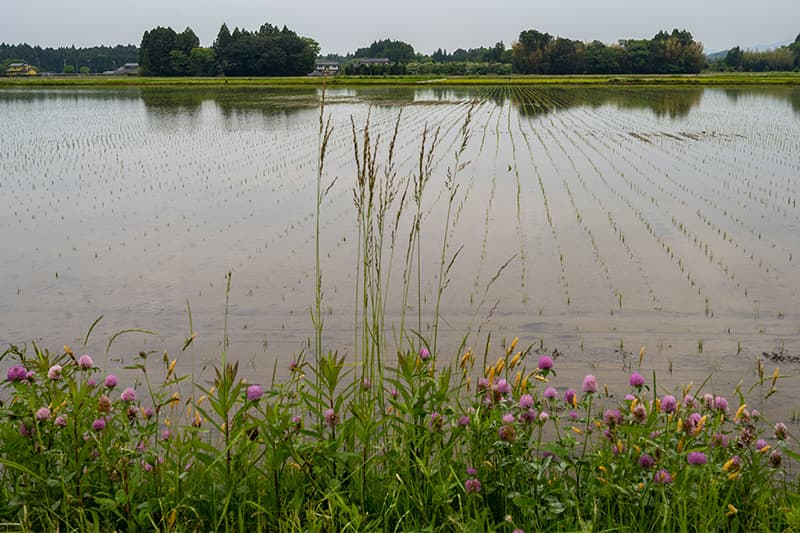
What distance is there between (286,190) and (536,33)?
8773 cm

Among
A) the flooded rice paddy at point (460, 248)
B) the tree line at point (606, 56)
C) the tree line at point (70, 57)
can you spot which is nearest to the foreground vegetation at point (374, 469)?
the flooded rice paddy at point (460, 248)

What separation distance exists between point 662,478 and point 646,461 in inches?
3.7

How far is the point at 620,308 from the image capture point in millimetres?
7293

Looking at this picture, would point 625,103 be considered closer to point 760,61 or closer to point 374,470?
point 374,470

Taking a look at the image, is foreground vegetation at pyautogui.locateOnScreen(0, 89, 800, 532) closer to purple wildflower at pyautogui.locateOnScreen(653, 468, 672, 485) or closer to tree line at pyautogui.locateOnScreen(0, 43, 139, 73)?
purple wildflower at pyautogui.locateOnScreen(653, 468, 672, 485)

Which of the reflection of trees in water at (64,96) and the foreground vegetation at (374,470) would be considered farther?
the reflection of trees in water at (64,96)

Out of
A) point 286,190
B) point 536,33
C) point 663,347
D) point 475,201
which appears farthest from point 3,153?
point 536,33

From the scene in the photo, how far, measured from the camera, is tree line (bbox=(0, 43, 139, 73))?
144 m

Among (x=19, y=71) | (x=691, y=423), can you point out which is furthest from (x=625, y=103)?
(x=19, y=71)

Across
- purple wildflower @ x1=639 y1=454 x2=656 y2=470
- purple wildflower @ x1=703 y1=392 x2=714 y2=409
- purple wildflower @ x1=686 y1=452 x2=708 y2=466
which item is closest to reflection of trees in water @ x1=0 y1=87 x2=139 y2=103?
purple wildflower @ x1=703 y1=392 x2=714 y2=409

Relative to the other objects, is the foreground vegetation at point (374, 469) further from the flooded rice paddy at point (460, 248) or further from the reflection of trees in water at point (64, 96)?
the reflection of trees in water at point (64, 96)

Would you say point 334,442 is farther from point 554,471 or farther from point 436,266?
point 436,266

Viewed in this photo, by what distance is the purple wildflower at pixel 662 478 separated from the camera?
2.70m

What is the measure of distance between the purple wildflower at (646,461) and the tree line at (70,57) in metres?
152
